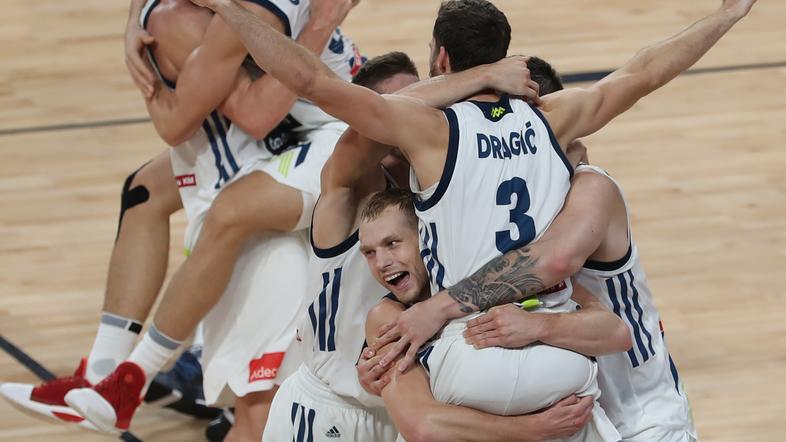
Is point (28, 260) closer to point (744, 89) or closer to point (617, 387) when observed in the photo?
point (617, 387)

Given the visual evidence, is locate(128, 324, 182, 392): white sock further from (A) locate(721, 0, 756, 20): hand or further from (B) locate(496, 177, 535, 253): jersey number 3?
(A) locate(721, 0, 756, 20): hand

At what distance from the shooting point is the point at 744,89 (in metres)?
7.35

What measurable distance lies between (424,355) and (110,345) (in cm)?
178

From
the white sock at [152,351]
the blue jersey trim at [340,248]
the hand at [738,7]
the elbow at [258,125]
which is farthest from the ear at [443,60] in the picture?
the white sock at [152,351]

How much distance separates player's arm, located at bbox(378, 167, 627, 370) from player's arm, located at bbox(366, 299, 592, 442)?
3.7 inches

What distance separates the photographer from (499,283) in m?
3.08

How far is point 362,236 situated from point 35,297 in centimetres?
263

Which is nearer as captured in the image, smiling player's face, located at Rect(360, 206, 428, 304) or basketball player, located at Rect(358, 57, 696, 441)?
basketball player, located at Rect(358, 57, 696, 441)

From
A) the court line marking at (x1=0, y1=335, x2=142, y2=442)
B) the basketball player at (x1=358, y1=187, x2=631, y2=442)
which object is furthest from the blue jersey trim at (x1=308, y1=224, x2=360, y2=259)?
the court line marking at (x1=0, y1=335, x2=142, y2=442)

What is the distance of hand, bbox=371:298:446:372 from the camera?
3113mm

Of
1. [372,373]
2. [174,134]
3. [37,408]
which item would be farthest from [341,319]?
[37,408]

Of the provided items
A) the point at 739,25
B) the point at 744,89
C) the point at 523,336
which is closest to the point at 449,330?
the point at 523,336

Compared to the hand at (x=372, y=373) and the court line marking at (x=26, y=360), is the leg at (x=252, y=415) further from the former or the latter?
the hand at (x=372, y=373)

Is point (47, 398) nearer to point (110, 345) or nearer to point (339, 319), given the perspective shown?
point (110, 345)
